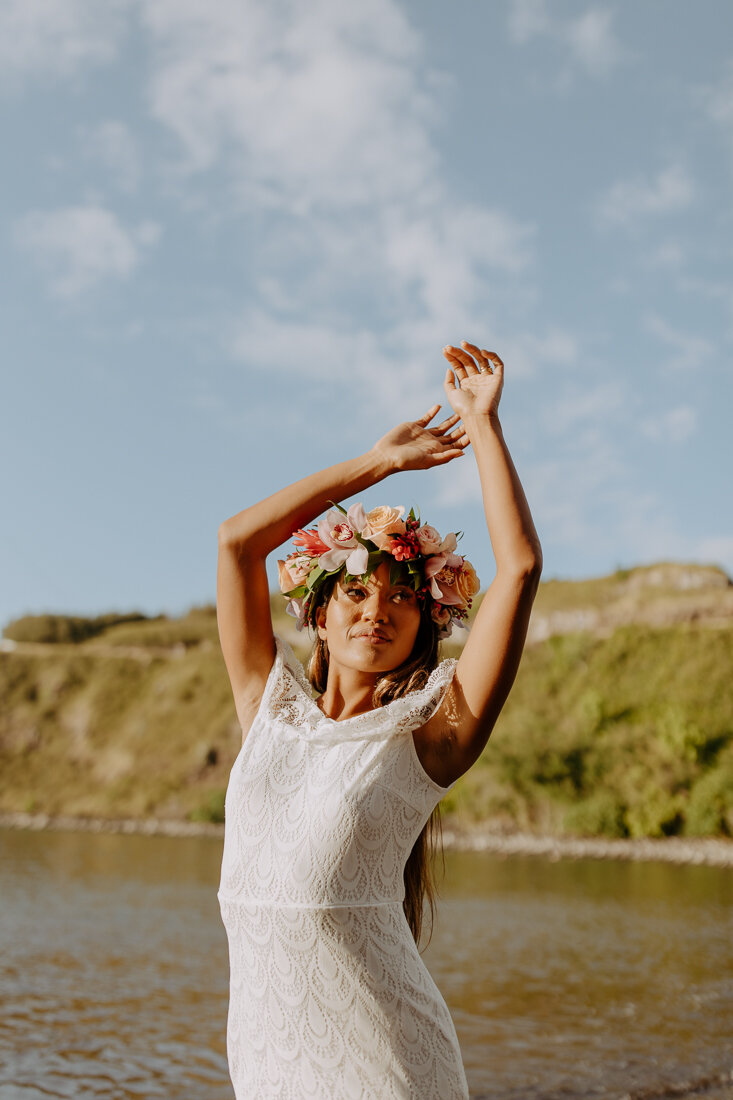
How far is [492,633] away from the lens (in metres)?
2.02

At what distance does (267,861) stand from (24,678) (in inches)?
2566

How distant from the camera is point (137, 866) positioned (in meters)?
26.7

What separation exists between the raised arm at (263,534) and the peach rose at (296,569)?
0.12 m

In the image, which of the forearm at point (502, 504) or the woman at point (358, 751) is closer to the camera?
the woman at point (358, 751)

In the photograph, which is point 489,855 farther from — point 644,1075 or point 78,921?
point 644,1075

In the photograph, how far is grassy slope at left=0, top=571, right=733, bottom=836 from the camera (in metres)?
33.9

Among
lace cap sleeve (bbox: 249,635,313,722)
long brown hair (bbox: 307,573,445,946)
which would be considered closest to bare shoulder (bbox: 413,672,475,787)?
long brown hair (bbox: 307,573,445,946)

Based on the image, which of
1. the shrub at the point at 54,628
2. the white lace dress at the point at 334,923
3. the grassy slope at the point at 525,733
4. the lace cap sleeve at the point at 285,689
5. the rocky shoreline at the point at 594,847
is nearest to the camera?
the white lace dress at the point at 334,923

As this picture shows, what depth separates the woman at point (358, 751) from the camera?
1.90 metres

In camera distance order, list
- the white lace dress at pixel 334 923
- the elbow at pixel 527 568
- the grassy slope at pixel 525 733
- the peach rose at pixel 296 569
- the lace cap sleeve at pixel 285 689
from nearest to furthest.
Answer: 1. the white lace dress at pixel 334 923
2. the elbow at pixel 527 568
3. the lace cap sleeve at pixel 285 689
4. the peach rose at pixel 296 569
5. the grassy slope at pixel 525 733

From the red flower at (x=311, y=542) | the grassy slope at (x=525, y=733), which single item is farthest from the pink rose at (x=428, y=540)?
the grassy slope at (x=525, y=733)

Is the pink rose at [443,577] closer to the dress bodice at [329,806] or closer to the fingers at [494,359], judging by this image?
the dress bodice at [329,806]

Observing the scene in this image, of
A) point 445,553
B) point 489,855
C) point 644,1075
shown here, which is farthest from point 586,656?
point 445,553

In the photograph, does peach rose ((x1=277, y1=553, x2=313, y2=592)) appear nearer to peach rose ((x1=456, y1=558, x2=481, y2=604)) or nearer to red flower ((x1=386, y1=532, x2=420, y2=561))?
red flower ((x1=386, y1=532, x2=420, y2=561))
